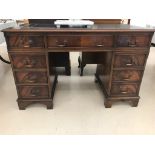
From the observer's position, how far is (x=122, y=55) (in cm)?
129

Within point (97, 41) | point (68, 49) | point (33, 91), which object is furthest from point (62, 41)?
point (33, 91)

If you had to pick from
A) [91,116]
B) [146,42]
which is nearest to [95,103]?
[91,116]

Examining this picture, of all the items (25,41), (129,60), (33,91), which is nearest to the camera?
(25,41)

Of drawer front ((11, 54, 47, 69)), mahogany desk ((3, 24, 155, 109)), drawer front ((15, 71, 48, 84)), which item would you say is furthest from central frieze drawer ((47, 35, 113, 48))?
drawer front ((15, 71, 48, 84))

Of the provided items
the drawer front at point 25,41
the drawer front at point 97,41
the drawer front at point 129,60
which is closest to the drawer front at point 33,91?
the drawer front at point 25,41

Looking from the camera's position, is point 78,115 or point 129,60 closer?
point 129,60

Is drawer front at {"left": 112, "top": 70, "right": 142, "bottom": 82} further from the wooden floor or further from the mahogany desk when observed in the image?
the wooden floor

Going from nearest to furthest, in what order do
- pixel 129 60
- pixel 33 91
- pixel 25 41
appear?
pixel 25 41 < pixel 129 60 < pixel 33 91

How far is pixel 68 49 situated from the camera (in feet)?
4.08

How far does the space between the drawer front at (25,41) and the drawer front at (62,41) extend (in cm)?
6

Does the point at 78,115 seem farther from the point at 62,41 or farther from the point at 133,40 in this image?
the point at 133,40

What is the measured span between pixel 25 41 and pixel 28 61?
6.4 inches

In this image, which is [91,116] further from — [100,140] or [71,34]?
[100,140]

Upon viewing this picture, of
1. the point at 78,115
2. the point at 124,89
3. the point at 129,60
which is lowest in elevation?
the point at 78,115
